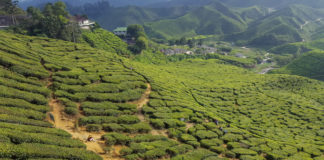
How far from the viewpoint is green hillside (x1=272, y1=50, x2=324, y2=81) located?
113 m

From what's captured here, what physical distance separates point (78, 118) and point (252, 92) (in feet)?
171

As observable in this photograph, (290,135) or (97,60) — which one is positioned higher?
(97,60)

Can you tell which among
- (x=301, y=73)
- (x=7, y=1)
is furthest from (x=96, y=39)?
(x=301, y=73)

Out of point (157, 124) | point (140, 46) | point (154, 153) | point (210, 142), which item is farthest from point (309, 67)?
point (154, 153)

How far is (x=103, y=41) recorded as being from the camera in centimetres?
8494

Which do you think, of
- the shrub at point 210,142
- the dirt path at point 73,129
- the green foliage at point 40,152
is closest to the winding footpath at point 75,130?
the dirt path at point 73,129

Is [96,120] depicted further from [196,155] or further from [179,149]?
[196,155]

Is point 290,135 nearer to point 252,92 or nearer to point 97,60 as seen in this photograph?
point 252,92

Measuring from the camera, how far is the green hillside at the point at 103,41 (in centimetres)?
7812

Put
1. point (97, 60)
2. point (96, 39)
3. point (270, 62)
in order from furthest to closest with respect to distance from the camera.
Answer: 1. point (270, 62)
2. point (96, 39)
3. point (97, 60)

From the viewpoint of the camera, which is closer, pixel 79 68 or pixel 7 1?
pixel 79 68

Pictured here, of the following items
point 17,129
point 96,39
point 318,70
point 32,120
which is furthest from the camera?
point 318,70

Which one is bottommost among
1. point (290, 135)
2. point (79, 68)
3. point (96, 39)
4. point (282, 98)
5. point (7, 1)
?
point (290, 135)

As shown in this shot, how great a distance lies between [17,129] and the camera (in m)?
16.5
